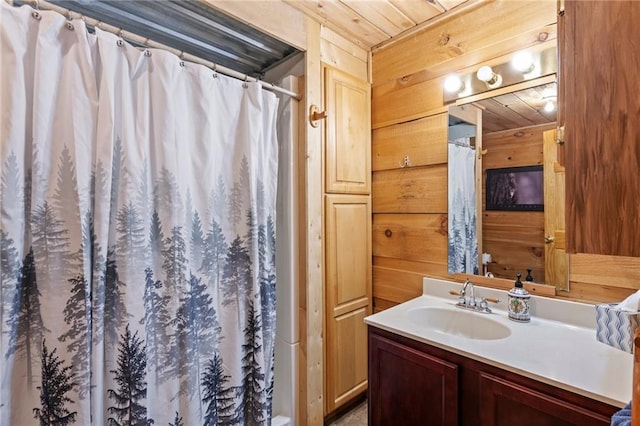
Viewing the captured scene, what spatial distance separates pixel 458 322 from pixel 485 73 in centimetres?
129

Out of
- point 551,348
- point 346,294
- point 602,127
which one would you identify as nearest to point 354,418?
point 346,294

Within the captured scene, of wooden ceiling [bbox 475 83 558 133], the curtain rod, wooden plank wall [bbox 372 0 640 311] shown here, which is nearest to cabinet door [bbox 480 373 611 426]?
wooden plank wall [bbox 372 0 640 311]

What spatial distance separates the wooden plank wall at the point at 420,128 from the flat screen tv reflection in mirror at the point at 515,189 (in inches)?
9.6

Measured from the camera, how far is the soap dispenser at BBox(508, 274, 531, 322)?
1424 millimetres

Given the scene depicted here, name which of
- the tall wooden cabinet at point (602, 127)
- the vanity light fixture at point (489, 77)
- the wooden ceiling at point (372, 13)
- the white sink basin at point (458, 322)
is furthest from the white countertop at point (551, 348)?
the wooden ceiling at point (372, 13)

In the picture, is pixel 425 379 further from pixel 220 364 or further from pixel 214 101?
pixel 214 101

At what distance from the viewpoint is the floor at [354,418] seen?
1868 millimetres

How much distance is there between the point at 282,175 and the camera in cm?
173

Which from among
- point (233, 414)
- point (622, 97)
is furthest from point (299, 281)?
point (622, 97)

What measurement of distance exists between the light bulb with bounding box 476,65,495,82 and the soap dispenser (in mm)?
1070

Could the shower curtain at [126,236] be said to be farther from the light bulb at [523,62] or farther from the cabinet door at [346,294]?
the light bulb at [523,62]

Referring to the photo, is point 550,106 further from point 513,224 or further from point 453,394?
point 453,394

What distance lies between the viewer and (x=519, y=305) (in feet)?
4.70

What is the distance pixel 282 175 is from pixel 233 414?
1184 millimetres
